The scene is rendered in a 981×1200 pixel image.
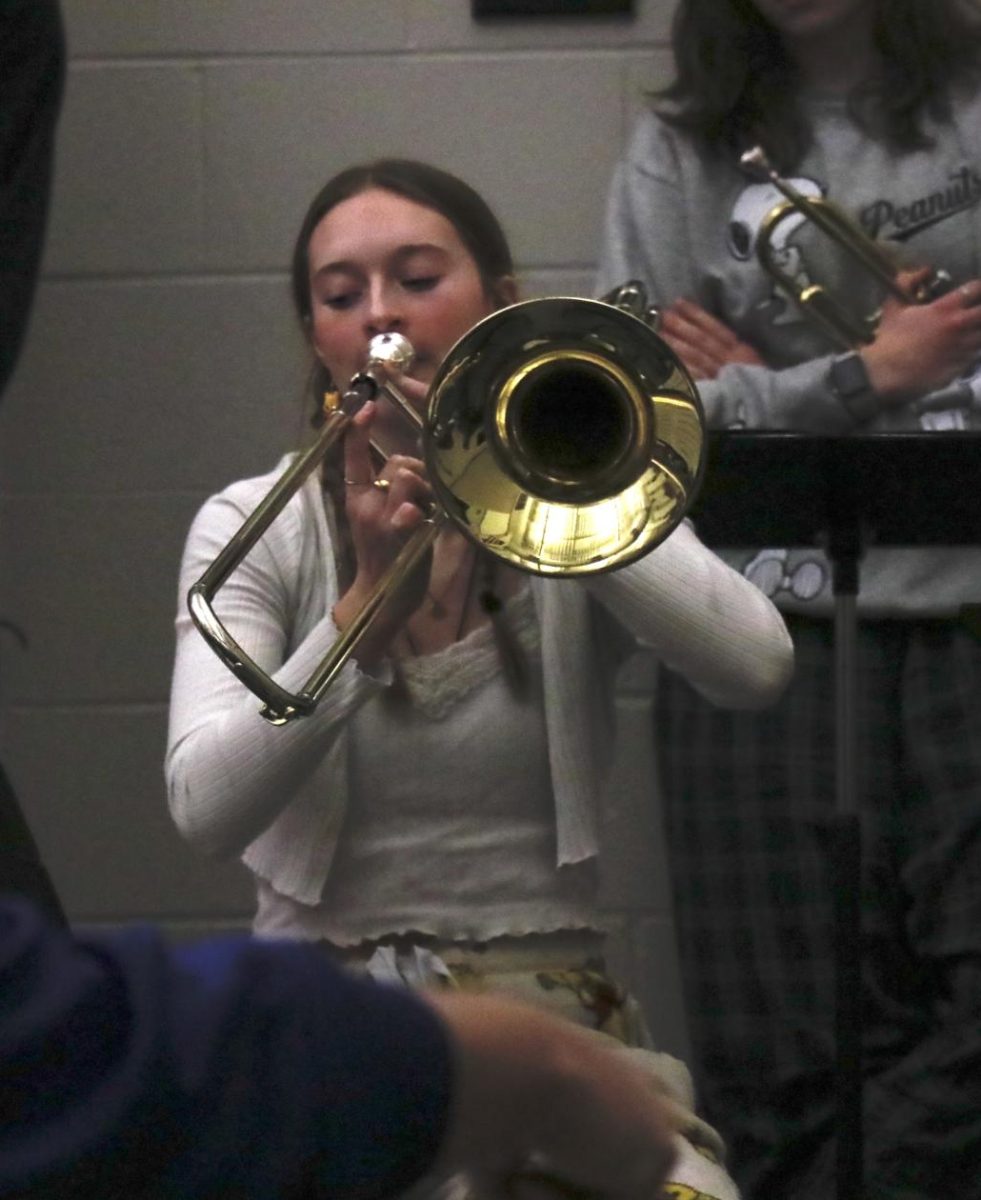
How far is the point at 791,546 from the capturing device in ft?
5.10

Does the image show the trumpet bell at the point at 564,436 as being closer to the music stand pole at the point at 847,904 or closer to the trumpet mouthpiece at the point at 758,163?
the music stand pole at the point at 847,904

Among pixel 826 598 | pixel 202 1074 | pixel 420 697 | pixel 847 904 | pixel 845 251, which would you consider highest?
pixel 202 1074

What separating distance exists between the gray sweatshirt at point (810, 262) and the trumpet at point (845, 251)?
0.03m

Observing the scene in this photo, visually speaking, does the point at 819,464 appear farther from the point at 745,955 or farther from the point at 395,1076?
the point at 395,1076

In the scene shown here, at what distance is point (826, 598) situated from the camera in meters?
1.92

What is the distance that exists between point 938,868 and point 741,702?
1.59 feet

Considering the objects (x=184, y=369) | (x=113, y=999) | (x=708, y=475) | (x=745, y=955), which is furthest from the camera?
(x=184, y=369)

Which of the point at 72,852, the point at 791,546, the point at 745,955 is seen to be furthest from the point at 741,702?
the point at 72,852

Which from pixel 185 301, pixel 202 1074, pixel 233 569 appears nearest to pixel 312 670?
pixel 233 569

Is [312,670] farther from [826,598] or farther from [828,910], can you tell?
[828,910]

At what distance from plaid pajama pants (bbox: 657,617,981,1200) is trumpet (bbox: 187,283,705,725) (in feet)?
1.81

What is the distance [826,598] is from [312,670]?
670 millimetres

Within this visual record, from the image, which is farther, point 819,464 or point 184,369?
point 184,369

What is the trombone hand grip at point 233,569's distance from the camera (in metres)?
1.37
